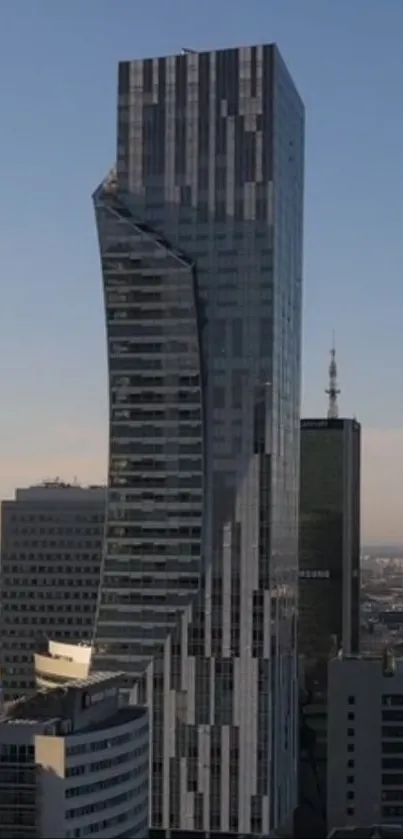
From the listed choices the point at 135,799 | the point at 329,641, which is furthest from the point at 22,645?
the point at 135,799

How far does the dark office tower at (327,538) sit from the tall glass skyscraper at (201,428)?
91.6 ft

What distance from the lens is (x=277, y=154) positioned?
57.2 m

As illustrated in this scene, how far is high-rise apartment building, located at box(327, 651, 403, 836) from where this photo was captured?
61031mm

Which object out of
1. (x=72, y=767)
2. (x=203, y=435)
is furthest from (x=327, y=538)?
(x=72, y=767)

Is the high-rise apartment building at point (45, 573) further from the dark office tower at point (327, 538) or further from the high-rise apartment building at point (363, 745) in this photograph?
the high-rise apartment building at point (363, 745)

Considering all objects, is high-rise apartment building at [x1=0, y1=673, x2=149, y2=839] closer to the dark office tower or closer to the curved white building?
the curved white building

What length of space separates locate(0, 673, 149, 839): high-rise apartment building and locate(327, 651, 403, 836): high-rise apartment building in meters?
19.9

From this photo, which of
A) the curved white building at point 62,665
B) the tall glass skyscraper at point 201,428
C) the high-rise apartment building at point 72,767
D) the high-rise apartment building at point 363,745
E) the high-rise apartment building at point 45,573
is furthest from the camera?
the high-rise apartment building at point 45,573

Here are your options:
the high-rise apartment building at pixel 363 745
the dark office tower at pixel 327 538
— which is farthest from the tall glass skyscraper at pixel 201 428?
the dark office tower at pixel 327 538

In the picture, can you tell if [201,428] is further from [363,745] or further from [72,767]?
[72,767]

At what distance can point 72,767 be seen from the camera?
3794 centimetres

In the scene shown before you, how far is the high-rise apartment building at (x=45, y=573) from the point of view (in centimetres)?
8181

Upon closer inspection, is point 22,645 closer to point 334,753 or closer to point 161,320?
point 334,753

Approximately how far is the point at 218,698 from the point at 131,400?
10.8 meters
